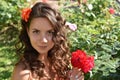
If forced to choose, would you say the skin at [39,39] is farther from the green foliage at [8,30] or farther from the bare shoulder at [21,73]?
the green foliage at [8,30]

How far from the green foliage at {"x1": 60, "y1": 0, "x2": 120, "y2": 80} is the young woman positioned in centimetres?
28

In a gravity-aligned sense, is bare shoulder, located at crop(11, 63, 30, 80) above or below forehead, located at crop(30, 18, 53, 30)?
below

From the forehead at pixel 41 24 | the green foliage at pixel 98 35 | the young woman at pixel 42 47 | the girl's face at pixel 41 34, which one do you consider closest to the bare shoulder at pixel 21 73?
the young woman at pixel 42 47

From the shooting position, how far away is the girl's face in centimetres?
264

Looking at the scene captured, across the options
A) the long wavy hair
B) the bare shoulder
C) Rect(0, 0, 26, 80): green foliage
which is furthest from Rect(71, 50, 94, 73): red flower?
Rect(0, 0, 26, 80): green foliage

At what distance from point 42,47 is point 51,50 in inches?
9.4

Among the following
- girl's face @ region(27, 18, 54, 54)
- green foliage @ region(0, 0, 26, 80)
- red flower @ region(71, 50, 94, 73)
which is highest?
girl's face @ region(27, 18, 54, 54)

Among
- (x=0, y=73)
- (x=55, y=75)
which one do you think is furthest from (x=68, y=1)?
(x=55, y=75)

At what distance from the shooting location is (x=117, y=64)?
9.89ft

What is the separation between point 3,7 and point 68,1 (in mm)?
1010

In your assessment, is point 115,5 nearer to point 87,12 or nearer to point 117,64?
point 87,12

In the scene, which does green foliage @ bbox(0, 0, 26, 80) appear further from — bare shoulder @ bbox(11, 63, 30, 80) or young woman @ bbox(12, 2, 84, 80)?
bare shoulder @ bbox(11, 63, 30, 80)

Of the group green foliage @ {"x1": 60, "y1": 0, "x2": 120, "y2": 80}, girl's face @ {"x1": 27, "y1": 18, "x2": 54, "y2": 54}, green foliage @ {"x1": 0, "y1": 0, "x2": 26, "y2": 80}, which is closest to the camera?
girl's face @ {"x1": 27, "y1": 18, "x2": 54, "y2": 54}

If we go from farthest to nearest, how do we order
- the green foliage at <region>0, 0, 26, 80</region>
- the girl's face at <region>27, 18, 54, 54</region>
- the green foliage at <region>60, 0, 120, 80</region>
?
1. the green foliage at <region>0, 0, 26, 80</region>
2. the green foliage at <region>60, 0, 120, 80</region>
3. the girl's face at <region>27, 18, 54, 54</region>
